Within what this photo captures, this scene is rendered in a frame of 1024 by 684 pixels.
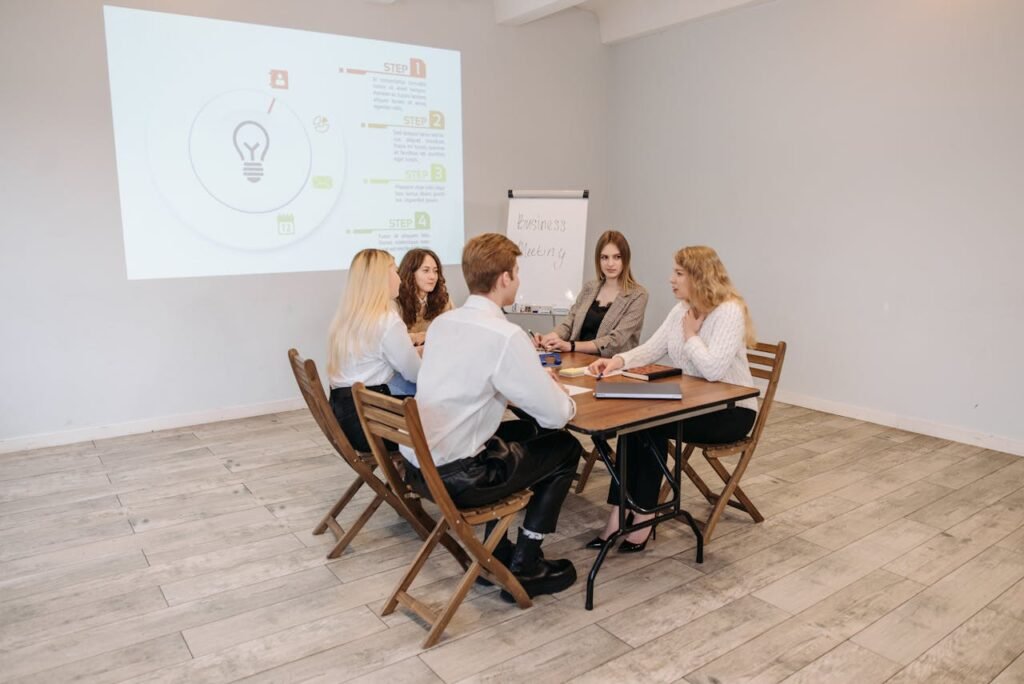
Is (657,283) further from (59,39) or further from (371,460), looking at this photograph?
(59,39)

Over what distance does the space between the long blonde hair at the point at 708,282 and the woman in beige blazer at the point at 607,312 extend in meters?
0.87

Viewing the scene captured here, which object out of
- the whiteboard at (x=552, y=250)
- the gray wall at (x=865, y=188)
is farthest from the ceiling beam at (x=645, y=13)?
the whiteboard at (x=552, y=250)

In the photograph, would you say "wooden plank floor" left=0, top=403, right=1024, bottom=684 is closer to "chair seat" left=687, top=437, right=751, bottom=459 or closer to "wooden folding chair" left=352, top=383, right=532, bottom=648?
"wooden folding chair" left=352, top=383, right=532, bottom=648

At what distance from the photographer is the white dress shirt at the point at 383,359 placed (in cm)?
295

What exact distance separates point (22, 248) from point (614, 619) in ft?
13.3

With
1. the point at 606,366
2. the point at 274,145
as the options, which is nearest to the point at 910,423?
the point at 606,366

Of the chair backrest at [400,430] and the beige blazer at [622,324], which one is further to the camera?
the beige blazer at [622,324]

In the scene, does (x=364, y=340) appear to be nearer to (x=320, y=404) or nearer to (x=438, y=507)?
(x=320, y=404)

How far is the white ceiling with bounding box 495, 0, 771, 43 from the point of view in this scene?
17.3ft

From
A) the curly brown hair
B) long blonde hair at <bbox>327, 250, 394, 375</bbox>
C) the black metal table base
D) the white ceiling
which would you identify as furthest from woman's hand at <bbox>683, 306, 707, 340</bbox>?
the white ceiling

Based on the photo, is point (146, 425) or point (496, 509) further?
point (146, 425)

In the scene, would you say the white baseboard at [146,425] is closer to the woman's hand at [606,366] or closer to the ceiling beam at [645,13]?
the woman's hand at [606,366]

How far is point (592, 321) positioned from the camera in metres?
4.10

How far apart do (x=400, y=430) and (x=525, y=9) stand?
4317 mm
